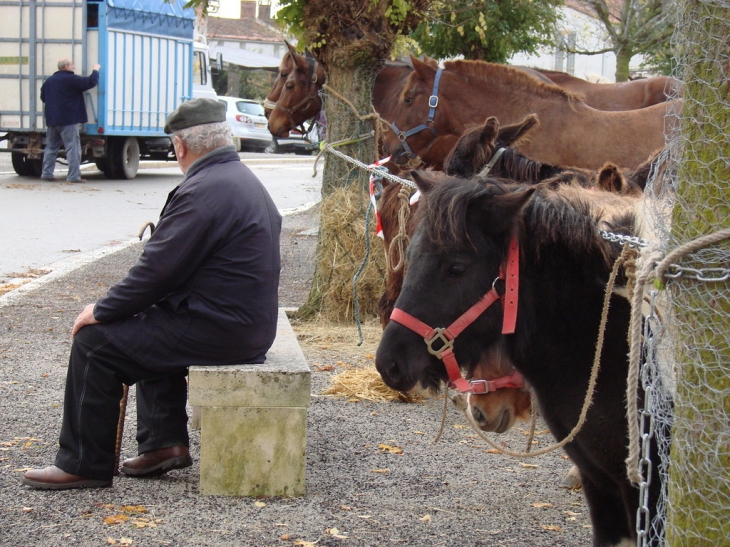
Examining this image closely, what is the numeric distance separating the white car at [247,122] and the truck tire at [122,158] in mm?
11127

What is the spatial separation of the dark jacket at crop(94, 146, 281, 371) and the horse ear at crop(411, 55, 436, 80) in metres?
3.38

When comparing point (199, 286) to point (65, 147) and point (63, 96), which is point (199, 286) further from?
point (65, 147)

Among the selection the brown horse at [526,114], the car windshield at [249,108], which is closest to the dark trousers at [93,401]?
the brown horse at [526,114]

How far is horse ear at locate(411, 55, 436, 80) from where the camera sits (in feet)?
24.7

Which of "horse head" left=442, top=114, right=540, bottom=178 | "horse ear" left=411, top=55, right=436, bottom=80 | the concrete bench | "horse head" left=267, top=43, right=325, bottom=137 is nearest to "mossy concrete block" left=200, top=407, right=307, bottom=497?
the concrete bench

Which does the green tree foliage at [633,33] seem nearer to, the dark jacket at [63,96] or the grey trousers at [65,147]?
the dark jacket at [63,96]

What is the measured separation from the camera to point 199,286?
442 centimetres

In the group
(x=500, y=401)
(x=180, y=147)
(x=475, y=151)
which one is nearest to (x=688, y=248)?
(x=500, y=401)

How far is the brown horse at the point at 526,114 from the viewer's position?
21.5 ft

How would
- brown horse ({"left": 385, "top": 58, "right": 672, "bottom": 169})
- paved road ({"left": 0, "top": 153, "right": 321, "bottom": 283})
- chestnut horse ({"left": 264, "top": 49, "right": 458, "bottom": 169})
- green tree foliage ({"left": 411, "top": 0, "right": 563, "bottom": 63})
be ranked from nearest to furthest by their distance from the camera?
brown horse ({"left": 385, "top": 58, "right": 672, "bottom": 169})
chestnut horse ({"left": 264, "top": 49, "right": 458, "bottom": 169})
paved road ({"left": 0, "top": 153, "right": 321, "bottom": 283})
green tree foliage ({"left": 411, "top": 0, "right": 563, "bottom": 63})

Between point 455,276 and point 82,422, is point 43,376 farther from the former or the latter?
point 455,276

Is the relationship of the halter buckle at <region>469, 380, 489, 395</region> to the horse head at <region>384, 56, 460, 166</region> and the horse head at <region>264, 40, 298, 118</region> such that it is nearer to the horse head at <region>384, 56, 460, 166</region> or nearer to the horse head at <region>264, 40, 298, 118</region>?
the horse head at <region>384, 56, 460, 166</region>

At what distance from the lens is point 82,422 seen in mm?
4391

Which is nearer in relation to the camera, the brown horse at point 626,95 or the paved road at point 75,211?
the brown horse at point 626,95
